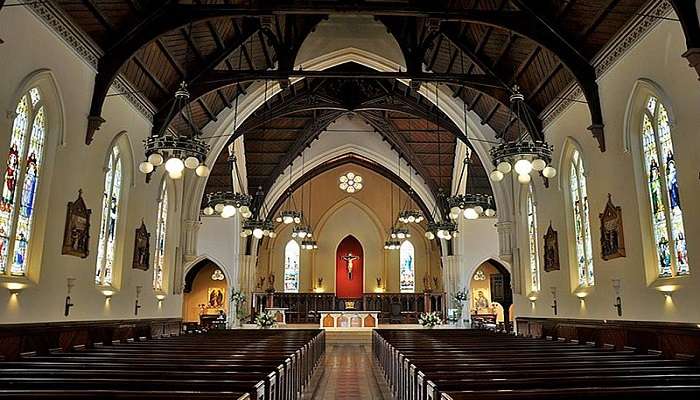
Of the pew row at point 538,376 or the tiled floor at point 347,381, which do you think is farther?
the tiled floor at point 347,381

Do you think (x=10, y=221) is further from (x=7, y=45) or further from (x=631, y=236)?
(x=631, y=236)

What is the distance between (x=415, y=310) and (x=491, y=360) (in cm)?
2389

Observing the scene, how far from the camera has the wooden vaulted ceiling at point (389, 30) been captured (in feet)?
33.6

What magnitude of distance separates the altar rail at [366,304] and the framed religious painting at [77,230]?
19.5 m

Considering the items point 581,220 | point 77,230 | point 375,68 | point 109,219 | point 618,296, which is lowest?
point 618,296

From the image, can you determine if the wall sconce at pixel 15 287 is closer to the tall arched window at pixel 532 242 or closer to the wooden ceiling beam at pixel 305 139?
the tall arched window at pixel 532 242

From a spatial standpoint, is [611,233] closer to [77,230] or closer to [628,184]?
[628,184]

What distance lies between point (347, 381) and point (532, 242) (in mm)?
6728

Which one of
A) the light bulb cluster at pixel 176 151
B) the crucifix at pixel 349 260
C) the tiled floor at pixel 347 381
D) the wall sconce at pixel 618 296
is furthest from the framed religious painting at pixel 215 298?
the wall sconce at pixel 618 296

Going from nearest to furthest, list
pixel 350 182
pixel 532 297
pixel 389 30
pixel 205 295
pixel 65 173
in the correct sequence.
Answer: pixel 65 173 → pixel 532 297 → pixel 389 30 → pixel 205 295 → pixel 350 182

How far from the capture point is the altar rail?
2967cm

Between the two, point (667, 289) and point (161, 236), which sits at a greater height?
point (161, 236)

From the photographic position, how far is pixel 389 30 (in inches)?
576

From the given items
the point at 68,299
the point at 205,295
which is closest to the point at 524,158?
the point at 68,299
